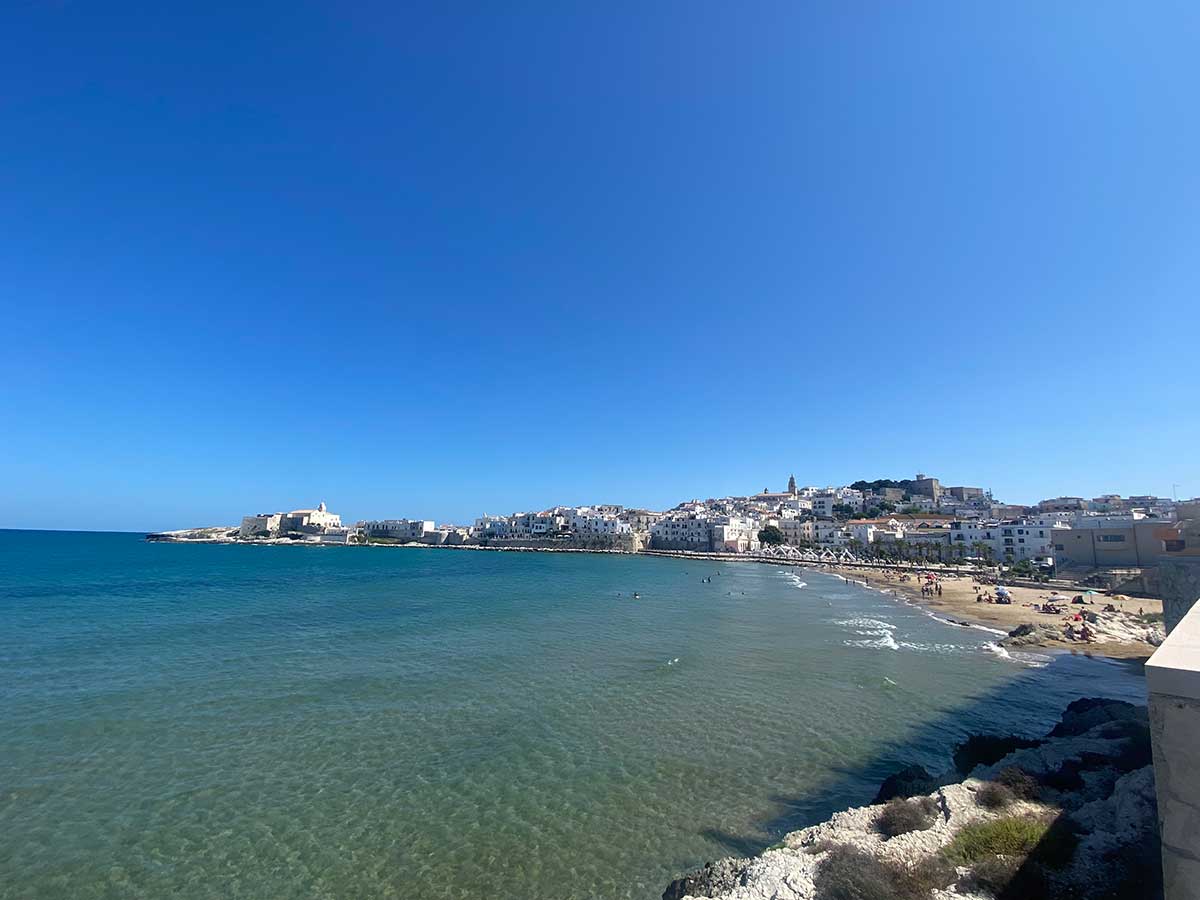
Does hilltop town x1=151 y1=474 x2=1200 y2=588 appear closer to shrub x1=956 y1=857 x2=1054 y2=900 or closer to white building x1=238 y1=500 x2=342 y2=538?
white building x1=238 y1=500 x2=342 y2=538

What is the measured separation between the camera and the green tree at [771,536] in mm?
131500

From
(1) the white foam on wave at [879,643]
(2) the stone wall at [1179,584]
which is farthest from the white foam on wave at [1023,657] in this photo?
(2) the stone wall at [1179,584]

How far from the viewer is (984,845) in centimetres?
773

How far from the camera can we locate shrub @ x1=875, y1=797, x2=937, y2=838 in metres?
8.62

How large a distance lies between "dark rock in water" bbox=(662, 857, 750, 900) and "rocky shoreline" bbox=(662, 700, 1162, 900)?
16 millimetres

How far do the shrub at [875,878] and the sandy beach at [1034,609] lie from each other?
2583cm

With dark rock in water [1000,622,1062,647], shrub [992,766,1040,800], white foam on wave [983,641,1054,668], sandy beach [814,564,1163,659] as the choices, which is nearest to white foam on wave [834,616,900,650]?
white foam on wave [983,641,1054,668]

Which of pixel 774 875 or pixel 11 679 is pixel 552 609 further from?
pixel 774 875

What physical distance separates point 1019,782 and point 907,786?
69.9 inches

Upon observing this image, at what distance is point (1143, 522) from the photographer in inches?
2196

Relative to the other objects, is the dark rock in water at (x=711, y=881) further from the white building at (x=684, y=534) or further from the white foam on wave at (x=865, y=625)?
the white building at (x=684, y=534)

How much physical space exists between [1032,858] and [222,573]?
7872cm

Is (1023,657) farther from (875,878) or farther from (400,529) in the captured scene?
(400,529)

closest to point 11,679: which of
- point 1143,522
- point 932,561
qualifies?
point 1143,522
